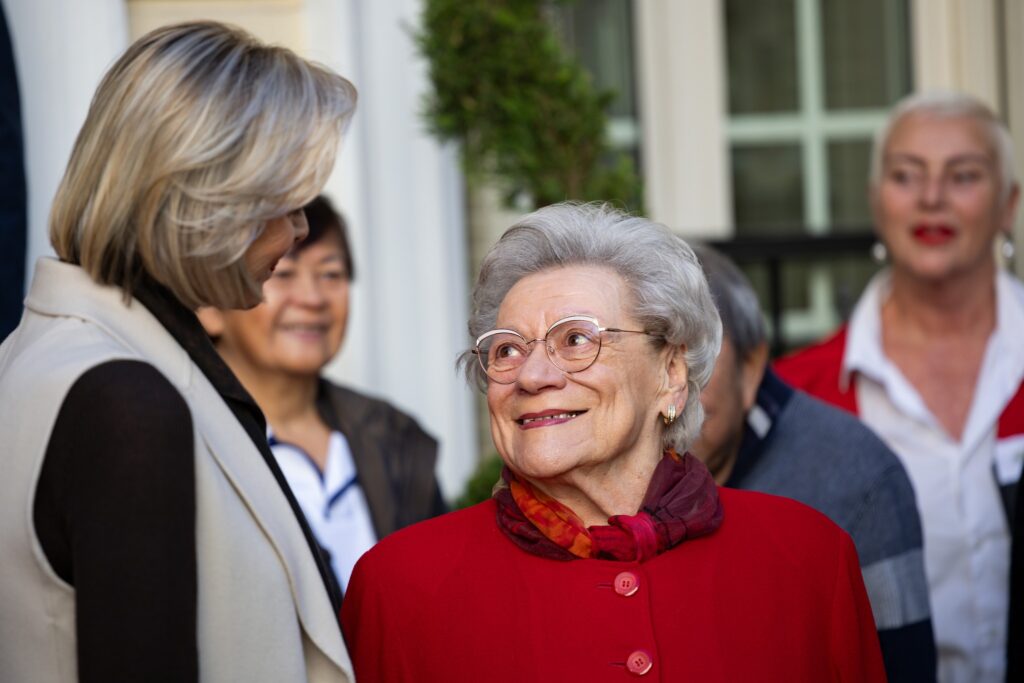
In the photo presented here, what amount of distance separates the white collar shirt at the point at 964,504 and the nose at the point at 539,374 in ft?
5.76

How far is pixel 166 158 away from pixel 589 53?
3.50 meters

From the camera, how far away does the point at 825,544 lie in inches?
95.0

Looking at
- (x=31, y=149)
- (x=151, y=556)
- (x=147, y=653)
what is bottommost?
(x=147, y=653)

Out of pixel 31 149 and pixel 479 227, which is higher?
pixel 31 149

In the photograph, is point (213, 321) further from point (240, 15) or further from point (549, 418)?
point (549, 418)

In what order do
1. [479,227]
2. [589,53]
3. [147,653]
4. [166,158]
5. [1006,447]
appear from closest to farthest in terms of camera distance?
[147,653] → [166,158] → [1006,447] → [479,227] → [589,53]

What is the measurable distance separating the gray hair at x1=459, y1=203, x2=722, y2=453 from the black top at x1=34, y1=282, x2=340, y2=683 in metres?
0.76

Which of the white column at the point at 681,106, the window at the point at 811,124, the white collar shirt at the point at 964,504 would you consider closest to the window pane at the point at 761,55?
the window at the point at 811,124

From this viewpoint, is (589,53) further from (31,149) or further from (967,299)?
(31,149)

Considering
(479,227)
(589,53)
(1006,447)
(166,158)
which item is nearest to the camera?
(166,158)

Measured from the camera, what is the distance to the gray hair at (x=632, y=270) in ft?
7.73

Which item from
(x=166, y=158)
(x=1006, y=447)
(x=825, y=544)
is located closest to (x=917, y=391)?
(x=1006, y=447)

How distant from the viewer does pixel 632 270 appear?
235 cm

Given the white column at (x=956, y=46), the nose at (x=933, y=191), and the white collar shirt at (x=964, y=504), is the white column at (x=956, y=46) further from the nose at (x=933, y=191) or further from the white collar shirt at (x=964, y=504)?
the white collar shirt at (x=964, y=504)
